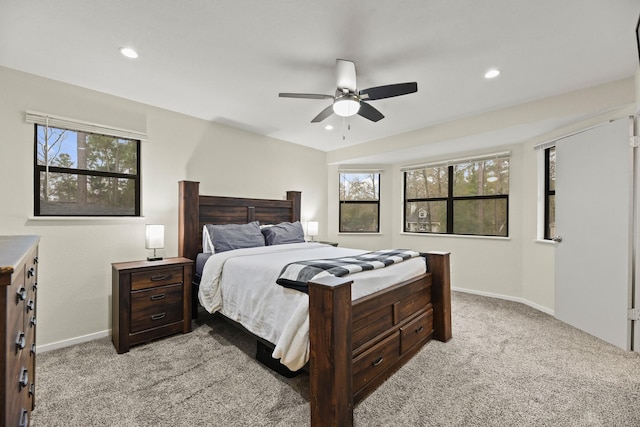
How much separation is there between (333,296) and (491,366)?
5.55 feet

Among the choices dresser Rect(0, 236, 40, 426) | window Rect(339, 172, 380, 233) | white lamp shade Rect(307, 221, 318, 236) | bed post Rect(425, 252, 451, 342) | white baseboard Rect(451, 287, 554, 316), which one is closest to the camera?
dresser Rect(0, 236, 40, 426)

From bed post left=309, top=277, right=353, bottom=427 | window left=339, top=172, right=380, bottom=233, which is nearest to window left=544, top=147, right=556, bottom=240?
window left=339, top=172, right=380, bottom=233

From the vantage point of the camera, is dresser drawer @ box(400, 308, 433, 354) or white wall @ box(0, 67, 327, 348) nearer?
dresser drawer @ box(400, 308, 433, 354)

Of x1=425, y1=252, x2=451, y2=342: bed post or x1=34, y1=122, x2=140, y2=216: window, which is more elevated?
x1=34, y1=122, x2=140, y2=216: window

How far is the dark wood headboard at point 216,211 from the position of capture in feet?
10.9

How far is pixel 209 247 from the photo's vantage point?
3.28m

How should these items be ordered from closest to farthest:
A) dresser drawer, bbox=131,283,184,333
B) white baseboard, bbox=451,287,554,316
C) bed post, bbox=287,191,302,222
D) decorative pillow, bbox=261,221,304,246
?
dresser drawer, bbox=131,283,184,333, white baseboard, bbox=451,287,554,316, decorative pillow, bbox=261,221,304,246, bed post, bbox=287,191,302,222

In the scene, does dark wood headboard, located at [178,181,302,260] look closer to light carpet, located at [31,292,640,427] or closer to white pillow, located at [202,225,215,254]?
white pillow, located at [202,225,215,254]

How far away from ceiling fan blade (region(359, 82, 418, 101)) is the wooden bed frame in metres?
1.55

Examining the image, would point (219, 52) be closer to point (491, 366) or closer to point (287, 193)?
point (287, 193)

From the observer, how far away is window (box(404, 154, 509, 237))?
4181 millimetres

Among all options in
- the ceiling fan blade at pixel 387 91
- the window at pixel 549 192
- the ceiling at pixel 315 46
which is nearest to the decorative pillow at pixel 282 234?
the ceiling at pixel 315 46

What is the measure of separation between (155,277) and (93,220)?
91 centimetres

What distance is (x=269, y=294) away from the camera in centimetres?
204
